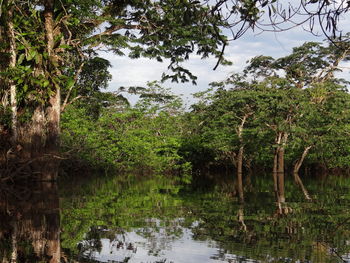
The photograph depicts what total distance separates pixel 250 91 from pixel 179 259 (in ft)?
58.8

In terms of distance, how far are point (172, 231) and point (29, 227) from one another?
5.93 ft

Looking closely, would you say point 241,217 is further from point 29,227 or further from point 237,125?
point 237,125

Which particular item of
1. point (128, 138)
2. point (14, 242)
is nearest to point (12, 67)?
point (14, 242)

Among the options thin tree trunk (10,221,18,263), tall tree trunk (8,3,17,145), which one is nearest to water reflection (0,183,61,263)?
thin tree trunk (10,221,18,263)

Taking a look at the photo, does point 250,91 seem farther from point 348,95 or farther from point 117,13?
point 117,13

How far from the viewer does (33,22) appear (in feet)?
38.1

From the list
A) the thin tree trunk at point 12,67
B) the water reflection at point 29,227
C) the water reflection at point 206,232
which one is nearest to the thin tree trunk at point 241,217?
the water reflection at point 206,232

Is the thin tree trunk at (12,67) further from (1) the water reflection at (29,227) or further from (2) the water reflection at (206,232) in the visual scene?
(2) the water reflection at (206,232)

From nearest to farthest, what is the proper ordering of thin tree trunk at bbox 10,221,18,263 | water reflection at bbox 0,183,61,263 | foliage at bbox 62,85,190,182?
thin tree trunk at bbox 10,221,18,263
water reflection at bbox 0,183,61,263
foliage at bbox 62,85,190,182

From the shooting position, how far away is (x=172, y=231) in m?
5.82

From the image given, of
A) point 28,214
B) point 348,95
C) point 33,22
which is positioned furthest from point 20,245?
point 348,95

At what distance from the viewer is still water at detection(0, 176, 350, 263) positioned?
175 inches

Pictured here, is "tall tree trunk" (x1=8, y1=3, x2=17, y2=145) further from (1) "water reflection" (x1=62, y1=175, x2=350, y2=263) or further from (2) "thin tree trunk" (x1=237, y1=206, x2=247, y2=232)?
(2) "thin tree trunk" (x1=237, y1=206, x2=247, y2=232)

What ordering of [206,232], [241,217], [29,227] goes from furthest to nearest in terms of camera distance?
[241,217]
[29,227]
[206,232]
